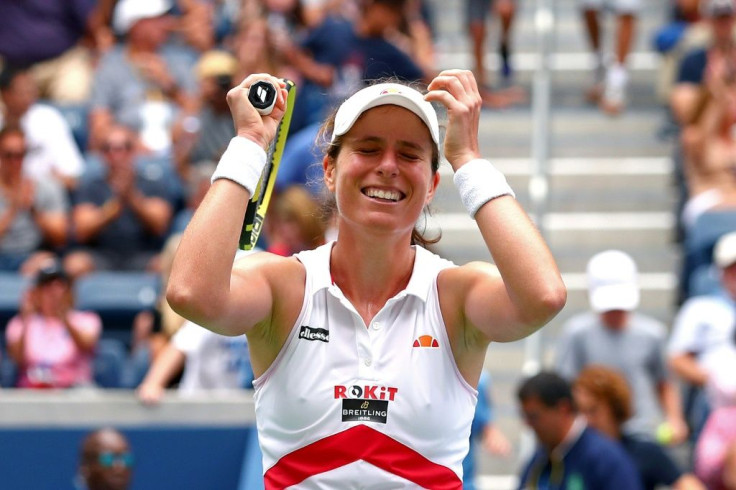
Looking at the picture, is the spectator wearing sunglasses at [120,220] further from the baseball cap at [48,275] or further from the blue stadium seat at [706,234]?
the blue stadium seat at [706,234]

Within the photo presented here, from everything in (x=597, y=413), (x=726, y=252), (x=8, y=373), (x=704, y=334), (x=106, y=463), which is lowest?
(x=106, y=463)

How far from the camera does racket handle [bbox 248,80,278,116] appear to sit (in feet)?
9.70

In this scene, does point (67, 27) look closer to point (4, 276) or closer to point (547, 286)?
point (4, 276)

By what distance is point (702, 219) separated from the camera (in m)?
7.88

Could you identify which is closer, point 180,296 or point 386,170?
point 180,296

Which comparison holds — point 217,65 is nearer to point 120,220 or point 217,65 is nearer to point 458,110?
point 120,220

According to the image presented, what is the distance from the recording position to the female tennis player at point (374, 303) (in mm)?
2844

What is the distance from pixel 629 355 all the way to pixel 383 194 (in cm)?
420

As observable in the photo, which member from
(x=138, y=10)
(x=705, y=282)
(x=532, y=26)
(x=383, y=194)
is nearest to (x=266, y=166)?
(x=383, y=194)

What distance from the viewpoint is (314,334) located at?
2986mm

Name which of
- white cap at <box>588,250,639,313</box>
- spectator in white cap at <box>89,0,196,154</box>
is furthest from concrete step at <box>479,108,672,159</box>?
white cap at <box>588,250,639,313</box>

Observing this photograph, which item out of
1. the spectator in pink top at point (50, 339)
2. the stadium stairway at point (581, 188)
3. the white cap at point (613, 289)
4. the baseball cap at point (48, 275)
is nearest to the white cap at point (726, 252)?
the white cap at point (613, 289)

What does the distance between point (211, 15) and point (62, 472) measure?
17.8 feet

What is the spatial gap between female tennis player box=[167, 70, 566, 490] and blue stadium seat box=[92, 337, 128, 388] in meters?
4.41
